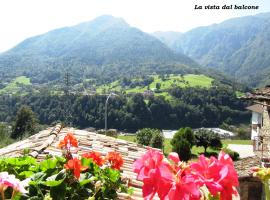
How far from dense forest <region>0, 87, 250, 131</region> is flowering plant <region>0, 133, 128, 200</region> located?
86404 millimetres

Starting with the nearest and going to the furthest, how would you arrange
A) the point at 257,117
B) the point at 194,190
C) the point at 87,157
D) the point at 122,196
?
the point at 194,190 < the point at 87,157 < the point at 122,196 < the point at 257,117

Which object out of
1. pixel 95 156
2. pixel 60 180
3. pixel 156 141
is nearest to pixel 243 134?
pixel 156 141

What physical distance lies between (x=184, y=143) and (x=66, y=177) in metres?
42.6

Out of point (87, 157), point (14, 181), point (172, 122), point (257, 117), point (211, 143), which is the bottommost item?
point (172, 122)

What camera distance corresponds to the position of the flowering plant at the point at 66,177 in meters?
2.18

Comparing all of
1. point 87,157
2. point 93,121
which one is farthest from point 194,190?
point 93,121

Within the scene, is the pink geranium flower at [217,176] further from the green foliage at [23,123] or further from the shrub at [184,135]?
the green foliage at [23,123]

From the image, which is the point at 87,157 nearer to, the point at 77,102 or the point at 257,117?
the point at 257,117

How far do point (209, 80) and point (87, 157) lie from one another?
459 feet

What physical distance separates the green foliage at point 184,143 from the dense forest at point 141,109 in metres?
45.7

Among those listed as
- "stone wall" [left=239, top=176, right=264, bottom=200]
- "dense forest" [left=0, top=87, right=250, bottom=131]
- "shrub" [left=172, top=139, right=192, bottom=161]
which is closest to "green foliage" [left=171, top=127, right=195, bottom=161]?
"shrub" [left=172, top=139, right=192, bottom=161]

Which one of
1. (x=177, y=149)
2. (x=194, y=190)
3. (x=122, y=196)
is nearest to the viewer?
(x=194, y=190)

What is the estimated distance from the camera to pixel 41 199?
7.03 ft

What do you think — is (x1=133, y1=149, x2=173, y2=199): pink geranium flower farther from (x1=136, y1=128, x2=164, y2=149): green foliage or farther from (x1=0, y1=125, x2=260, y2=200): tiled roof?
(x1=136, y1=128, x2=164, y2=149): green foliage
